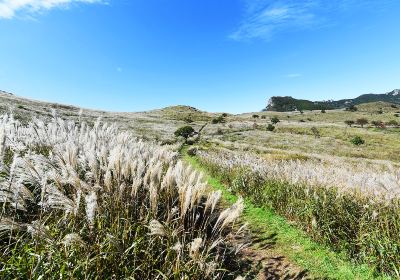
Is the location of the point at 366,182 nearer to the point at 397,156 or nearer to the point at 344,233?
the point at 344,233

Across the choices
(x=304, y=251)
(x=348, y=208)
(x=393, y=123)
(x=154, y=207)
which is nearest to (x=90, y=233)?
(x=154, y=207)

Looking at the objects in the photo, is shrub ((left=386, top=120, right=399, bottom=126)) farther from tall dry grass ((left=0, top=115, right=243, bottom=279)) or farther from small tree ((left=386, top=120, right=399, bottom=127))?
tall dry grass ((left=0, top=115, right=243, bottom=279))

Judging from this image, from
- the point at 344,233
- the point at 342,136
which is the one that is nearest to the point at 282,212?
the point at 344,233

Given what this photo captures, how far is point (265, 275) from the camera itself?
6891 millimetres

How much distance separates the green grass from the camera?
7008mm

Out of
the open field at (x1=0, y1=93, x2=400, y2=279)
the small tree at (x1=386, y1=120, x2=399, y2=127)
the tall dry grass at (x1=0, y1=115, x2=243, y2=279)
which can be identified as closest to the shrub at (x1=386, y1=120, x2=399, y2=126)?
the small tree at (x1=386, y1=120, x2=399, y2=127)

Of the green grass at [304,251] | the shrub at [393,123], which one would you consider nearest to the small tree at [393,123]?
the shrub at [393,123]

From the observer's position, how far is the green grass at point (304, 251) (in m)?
7.01

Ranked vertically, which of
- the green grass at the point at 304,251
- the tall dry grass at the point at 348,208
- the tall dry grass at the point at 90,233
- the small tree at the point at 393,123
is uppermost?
the tall dry grass at the point at 90,233

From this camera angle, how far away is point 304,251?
27.0 feet

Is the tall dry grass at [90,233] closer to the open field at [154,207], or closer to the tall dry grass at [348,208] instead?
the open field at [154,207]

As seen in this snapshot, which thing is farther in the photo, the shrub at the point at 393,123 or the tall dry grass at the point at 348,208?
the shrub at the point at 393,123

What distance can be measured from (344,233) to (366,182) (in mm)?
1561

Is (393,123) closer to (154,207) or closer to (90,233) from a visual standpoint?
(154,207)
